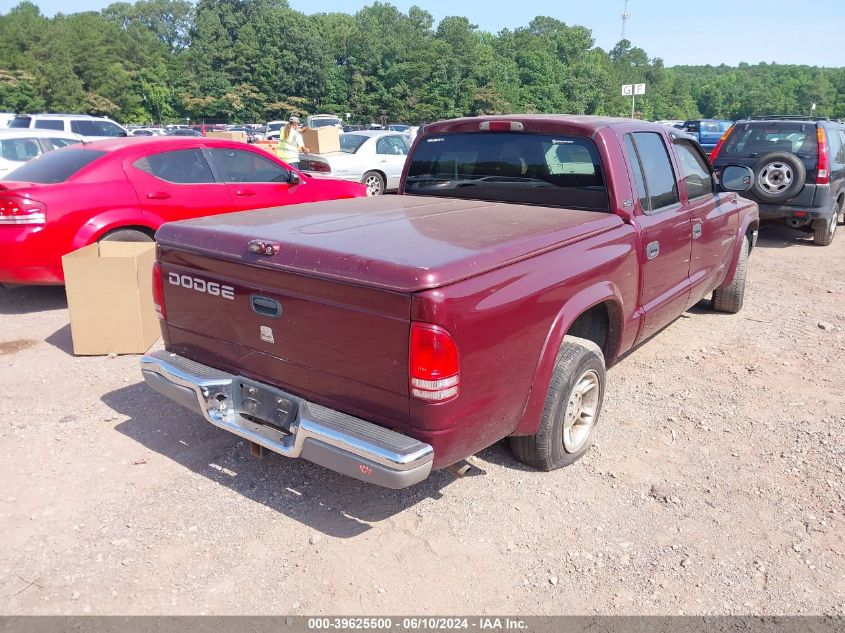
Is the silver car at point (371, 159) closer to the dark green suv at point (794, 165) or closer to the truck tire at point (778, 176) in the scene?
the dark green suv at point (794, 165)

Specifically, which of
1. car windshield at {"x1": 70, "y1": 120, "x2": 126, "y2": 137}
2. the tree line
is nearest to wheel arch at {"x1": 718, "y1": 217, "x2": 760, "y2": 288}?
car windshield at {"x1": 70, "y1": 120, "x2": 126, "y2": 137}

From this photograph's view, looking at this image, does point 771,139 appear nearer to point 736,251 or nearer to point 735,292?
point 735,292

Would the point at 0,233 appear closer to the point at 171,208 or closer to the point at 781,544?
the point at 171,208

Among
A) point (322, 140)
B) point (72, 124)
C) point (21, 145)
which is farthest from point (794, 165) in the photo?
point (72, 124)

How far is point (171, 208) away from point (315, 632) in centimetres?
491

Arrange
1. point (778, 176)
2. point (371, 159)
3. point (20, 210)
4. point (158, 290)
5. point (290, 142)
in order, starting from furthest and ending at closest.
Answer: point (371, 159), point (290, 142), point (778, 176), point (20, 210), point (158, 290)

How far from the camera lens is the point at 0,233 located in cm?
566

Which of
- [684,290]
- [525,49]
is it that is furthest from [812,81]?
[684,290]

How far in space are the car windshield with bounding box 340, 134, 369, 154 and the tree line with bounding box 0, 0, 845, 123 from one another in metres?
58.2

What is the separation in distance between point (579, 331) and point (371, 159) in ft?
37.6

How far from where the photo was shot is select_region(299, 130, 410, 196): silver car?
46.6 ft

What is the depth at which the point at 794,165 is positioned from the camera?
28.6 ft

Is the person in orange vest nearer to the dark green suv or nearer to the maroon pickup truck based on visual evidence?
the dark green suv

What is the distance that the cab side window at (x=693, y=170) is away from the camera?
4.81m
